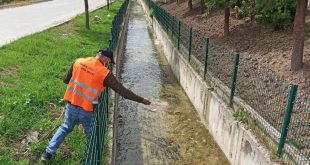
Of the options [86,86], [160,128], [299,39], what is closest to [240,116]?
[160,128]

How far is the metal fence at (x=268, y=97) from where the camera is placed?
520 centimetres

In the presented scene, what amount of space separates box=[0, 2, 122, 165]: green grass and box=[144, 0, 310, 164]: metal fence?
3311mm

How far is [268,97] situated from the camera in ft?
21.3

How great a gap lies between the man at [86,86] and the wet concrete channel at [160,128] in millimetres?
1753

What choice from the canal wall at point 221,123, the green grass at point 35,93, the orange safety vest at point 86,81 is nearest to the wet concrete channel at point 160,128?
the canal wall at point 221,123

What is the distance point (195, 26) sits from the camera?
1717cm

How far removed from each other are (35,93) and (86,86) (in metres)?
3.45

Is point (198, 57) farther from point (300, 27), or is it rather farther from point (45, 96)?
point (45, 96)

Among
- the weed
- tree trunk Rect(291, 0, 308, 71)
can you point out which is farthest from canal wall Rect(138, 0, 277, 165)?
tree trunk Rect(291, 0, 308, 71)

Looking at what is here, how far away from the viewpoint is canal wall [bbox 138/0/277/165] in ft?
18.8

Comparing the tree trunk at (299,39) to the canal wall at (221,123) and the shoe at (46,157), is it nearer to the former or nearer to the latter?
the canal wall at (221,123)

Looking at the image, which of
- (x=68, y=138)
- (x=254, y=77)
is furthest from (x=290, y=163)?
(x=68, y=138)

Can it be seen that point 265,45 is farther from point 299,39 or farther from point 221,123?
point 221,123

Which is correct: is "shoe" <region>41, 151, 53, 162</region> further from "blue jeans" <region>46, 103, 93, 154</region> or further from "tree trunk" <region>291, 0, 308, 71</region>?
"tree trunk" <region>291, 0, 308, 71</region>
